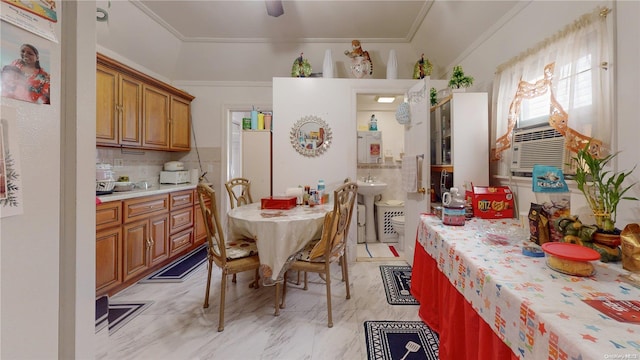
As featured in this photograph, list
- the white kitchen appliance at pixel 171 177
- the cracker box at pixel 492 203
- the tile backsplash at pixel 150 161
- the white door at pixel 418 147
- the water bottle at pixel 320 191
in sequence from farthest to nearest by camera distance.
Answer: the white kitchen appliance at pixel 171 177, the tile backsplash at pixel 150 161, the water bottle at pixel 320 191, the white door at pixel 418 147, the cracker box at pixel 492 203

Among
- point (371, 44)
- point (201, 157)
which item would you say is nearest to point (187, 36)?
point (201, 157)

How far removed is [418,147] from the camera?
2586 mm

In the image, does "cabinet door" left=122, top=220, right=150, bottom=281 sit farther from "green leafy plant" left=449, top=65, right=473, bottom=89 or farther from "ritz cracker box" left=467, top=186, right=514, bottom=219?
"green leafy plant" left=449, top=65, right=473, bottom=89

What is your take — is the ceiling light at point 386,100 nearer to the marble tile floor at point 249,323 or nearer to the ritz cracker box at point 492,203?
the ritz cracker box at point 492,203

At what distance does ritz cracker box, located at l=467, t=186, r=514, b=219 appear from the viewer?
77.1 inches

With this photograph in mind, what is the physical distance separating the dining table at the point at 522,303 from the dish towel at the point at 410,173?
1.00m

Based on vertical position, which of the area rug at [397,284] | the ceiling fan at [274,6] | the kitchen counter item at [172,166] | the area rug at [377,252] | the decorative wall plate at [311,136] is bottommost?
the area rug at [397,284]

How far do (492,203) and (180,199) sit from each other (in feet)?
11.1

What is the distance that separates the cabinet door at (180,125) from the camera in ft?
11.7

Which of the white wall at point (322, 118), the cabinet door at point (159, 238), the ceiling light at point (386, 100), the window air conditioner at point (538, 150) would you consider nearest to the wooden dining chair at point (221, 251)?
the cabinet door at point (159, 238)

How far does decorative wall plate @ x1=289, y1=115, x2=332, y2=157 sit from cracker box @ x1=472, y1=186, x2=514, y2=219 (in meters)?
1.74

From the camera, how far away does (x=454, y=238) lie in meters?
1.46

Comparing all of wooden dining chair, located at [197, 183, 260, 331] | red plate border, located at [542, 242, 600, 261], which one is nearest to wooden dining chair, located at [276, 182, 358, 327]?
wooden dining chair, located at [197, 183, 260, 331]

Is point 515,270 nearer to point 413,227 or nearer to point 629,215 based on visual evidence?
point 629,215
